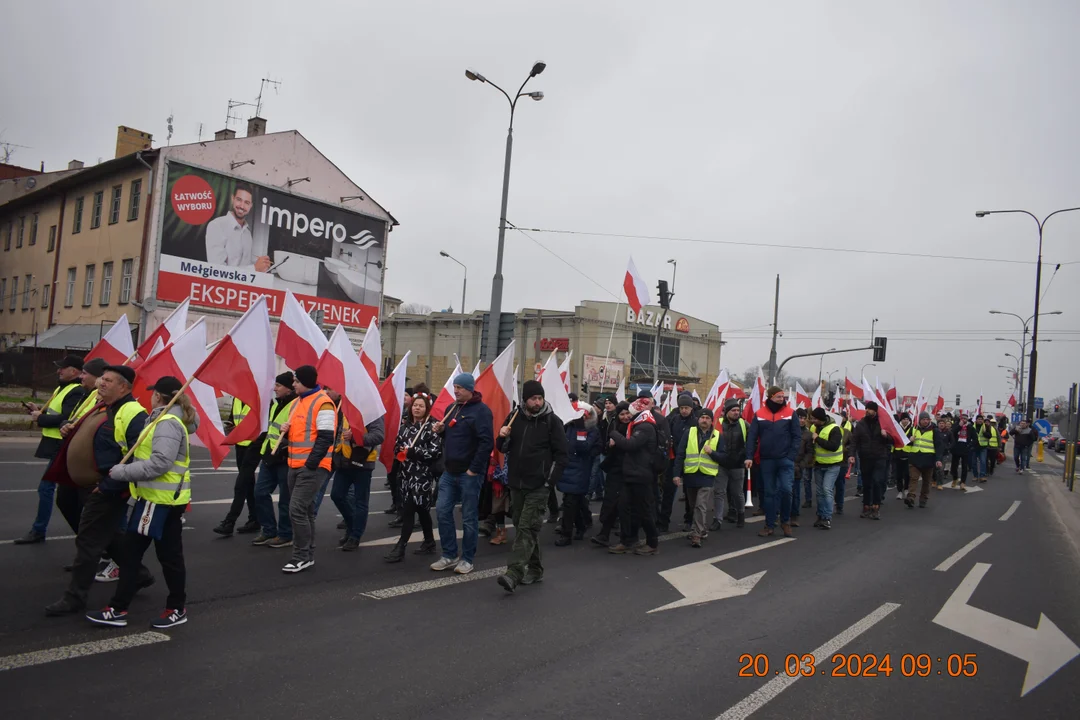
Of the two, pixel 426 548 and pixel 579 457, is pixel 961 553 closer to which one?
pixel 579 457

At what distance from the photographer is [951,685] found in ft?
16.3

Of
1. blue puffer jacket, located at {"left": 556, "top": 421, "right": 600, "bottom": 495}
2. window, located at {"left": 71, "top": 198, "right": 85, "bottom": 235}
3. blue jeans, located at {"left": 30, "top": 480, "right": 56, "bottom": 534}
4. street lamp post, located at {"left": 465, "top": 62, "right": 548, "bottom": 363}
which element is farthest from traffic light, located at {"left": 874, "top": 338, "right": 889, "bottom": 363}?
window, located at {"left": 71, "top": 198, "right": 85, "bottom": 235}

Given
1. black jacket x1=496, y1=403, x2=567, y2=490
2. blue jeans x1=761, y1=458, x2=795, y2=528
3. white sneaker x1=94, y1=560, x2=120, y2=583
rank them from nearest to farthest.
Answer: white sneaker x1=94, y1=560, x2=120, y2=583, black jacket x1=496, y1=403, x2=567, y2=490, blue jeans x1=761, y1=458, x2=795, y2=528

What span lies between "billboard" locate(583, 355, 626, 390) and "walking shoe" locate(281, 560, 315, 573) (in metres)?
44.0

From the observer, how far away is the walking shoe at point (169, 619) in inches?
201

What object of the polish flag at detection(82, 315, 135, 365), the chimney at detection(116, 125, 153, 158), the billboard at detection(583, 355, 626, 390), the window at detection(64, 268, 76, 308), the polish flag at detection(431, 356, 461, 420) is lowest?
the polish flag at detection(431, 356, 461, 420)

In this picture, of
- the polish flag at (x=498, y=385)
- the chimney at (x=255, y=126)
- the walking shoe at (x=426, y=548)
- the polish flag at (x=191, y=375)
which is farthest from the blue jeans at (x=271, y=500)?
the chimney at (x=255, y=126)

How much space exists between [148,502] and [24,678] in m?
1.20

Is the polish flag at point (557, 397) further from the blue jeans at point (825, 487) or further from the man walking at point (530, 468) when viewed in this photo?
the blue jeans at point (825, 487)

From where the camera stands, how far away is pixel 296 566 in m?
6.79

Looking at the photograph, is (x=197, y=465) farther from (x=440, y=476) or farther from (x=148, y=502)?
(x=148, y=502)

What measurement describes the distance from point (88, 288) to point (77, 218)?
3.89 metres

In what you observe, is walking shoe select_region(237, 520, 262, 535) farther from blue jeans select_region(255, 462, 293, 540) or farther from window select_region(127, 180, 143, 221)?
window select_region(127, 180, 143, 221)

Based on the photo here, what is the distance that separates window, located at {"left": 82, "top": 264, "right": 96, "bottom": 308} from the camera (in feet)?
105
